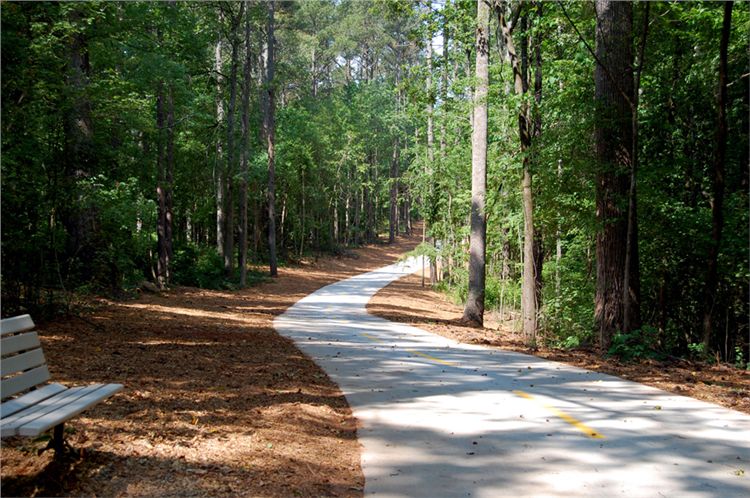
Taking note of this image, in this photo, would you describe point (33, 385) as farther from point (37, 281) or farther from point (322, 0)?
point (322, 0)

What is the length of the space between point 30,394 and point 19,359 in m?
0.28

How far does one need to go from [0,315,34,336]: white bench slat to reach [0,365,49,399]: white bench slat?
0.35 meters

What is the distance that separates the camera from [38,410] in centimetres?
415

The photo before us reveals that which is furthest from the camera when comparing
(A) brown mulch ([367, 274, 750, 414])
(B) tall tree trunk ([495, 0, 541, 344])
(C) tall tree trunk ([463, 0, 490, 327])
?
(C) tall tree trunk ([463, 0, 490, 327])

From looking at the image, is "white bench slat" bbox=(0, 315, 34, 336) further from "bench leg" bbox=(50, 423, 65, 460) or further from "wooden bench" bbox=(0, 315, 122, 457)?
"bench leg" bbox=(50, 423, 65, 460)

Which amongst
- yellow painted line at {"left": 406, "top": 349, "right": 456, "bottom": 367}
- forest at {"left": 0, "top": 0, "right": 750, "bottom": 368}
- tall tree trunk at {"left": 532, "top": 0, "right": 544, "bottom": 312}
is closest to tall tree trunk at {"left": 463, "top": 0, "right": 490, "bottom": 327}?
forest at {"left": 0, "top": 0, "right": 750, "bottom": 368}

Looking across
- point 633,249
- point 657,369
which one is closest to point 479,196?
point 633,249

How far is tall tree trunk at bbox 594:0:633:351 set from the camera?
11.6 m

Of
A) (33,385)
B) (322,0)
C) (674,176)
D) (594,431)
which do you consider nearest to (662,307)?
(674,176)

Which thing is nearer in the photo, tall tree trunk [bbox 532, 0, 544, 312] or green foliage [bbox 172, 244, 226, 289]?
tall tree trunk [bbox 532, 0, 544, 312]

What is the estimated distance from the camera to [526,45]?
16.1 meters

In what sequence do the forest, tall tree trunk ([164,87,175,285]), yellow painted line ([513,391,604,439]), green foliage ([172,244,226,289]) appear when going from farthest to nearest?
green foliage ([172,244,226,289]) < tall tree trunk ([164,87,175,285]) < the forest < yellow painted line ([513,391,604,439])

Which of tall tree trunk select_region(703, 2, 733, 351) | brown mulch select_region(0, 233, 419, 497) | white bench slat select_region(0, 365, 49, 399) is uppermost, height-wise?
tall tree trunk select_region(703, 2, 733, 351)

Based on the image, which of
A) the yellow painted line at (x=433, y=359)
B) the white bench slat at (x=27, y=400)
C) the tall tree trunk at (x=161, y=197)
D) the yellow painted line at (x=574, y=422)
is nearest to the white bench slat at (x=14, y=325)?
the white bench slat at (x=27, y=400)
